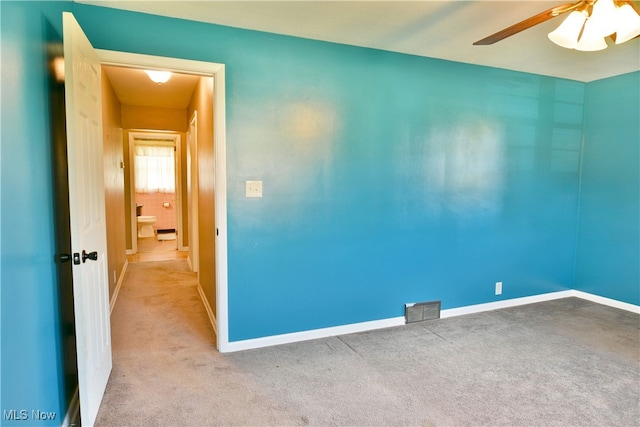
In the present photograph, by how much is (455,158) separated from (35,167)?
10.2 ft

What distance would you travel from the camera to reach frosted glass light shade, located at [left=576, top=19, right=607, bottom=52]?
176 centimetres

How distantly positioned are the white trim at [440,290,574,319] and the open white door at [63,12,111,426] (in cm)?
285

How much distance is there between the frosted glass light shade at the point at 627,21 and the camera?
1637 mm

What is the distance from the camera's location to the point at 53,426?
5.49 ft

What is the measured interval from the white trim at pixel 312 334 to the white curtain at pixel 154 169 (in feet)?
23.3

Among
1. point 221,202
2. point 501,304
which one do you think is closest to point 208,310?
point 221,202

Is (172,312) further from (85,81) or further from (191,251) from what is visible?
(85,81)

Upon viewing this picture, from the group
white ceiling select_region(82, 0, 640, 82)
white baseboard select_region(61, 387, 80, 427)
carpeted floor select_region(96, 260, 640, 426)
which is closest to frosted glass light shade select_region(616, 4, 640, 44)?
white ceiling select_region(82, 0, 640, 82)

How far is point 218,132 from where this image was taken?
264 cm

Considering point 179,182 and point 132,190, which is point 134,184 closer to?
point 132,190

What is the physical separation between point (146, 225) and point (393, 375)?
23.9 feet

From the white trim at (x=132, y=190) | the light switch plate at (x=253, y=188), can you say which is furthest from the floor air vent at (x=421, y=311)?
the white trim at (x=132, y=190)

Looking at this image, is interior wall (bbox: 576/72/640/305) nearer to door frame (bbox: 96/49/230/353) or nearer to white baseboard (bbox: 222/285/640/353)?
white baseboard (bbox: 222/285/640/353)

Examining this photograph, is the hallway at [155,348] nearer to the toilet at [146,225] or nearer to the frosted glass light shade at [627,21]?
the frosted glass light shade at [627,21]
